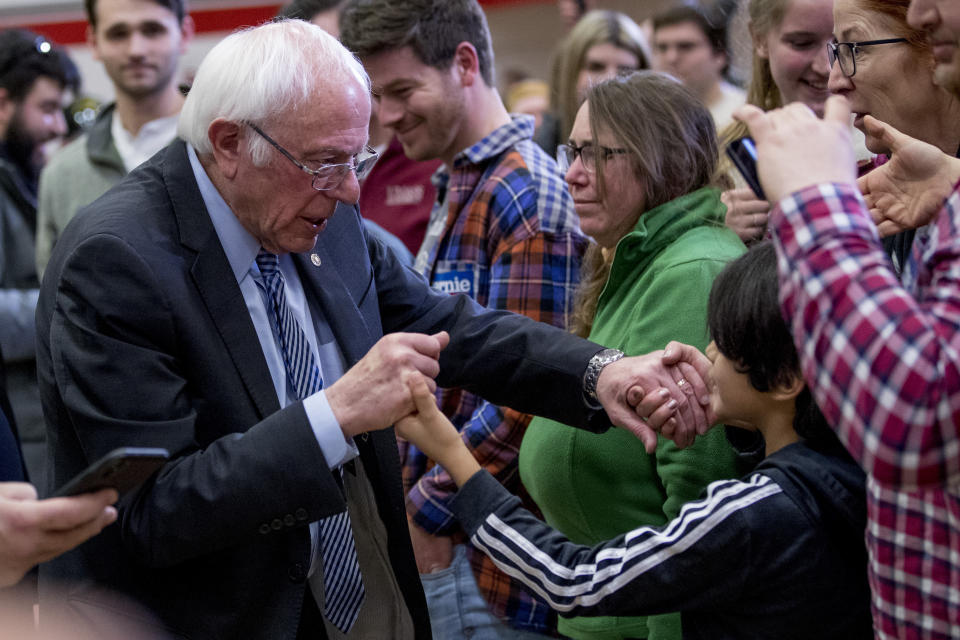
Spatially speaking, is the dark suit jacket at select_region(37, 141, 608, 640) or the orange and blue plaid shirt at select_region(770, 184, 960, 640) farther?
the dark suit jacket at select_region(37, 141, 608, 640)

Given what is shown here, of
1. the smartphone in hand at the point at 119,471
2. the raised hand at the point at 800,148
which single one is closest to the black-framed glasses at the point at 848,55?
the raised hand at the point at 800,148

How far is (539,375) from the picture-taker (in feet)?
7.44

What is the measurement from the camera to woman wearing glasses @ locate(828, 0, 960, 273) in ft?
6.65

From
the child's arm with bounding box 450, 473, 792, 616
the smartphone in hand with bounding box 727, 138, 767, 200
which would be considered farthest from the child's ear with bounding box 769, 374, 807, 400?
the smartphone in hand with bounding box 727, 138, 767, 200

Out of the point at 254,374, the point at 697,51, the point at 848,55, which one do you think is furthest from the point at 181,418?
the point at 697,51

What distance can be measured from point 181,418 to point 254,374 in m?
0.16

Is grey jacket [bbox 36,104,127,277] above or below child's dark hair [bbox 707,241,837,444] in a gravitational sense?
below

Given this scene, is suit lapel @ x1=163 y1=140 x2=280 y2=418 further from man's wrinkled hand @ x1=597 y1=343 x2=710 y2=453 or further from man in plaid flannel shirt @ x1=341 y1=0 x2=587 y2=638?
man in plaid flannel shirt @ x1=341 y1=0 x2=587 y2=638

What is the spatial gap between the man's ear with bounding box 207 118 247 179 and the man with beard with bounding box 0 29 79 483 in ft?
5.07

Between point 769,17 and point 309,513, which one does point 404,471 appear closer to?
point 309,513

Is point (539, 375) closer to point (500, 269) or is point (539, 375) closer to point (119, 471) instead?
point (500, 269)

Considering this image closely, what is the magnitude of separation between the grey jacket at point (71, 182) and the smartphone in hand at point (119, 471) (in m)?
2.55

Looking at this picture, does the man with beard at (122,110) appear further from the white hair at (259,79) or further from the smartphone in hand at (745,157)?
the smartphone in hand at (745,157)

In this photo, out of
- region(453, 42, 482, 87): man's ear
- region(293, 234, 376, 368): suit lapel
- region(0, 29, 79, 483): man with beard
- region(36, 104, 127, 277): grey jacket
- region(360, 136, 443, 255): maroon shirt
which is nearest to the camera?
region(293, 234, 376, 368): suit lapel
